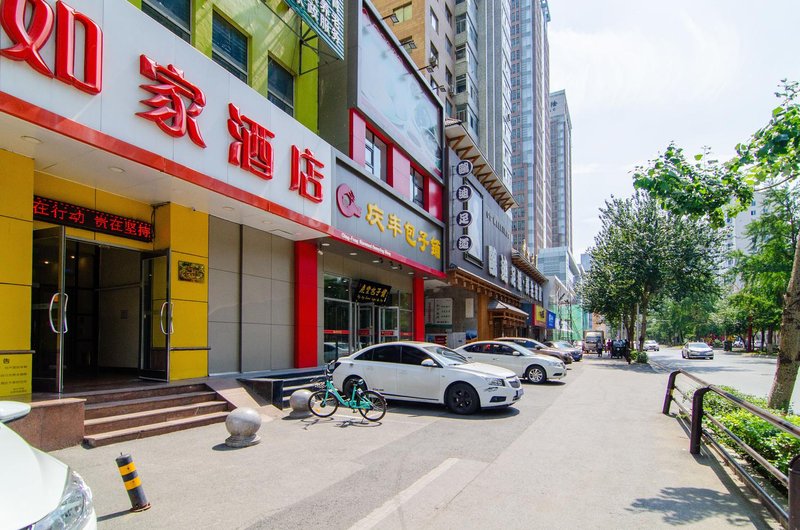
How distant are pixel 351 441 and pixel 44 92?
671cm

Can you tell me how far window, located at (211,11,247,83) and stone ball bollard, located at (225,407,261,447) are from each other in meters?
8.60

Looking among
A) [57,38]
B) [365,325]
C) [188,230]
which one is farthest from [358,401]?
[365,325]

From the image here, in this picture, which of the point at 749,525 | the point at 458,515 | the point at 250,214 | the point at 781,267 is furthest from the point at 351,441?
the point at 781,267

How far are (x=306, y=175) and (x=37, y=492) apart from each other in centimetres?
1051

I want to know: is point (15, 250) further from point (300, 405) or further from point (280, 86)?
point (280, 86)

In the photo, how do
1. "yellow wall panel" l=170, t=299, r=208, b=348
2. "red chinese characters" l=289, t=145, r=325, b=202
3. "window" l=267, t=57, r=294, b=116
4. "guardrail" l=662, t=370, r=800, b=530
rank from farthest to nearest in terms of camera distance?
"window" l=267, t=57, r=294, b=116 < "red chinese characters" l=289, t=145, r=325, b=202 < "yellow wall panel" l=170, t=299, r=208, b=348 < "guardrail" l=662, t=370, r=800, b=530

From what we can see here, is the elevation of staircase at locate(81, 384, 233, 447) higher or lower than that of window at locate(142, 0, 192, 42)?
lower

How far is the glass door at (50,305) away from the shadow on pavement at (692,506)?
8.69 m

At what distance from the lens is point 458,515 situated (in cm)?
478

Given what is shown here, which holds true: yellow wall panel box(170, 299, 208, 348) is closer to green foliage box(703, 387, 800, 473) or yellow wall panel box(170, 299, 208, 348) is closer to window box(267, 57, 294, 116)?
window box(267, 57, 294, 116)

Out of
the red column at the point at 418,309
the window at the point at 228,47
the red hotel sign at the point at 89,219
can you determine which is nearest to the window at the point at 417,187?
the red column at the point at 418,309

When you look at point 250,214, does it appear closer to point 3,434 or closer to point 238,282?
point 238,282

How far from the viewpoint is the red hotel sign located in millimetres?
8883

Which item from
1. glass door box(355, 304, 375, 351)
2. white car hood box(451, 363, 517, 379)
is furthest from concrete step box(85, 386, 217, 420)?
glass door box(355, 304, 375, 351)
